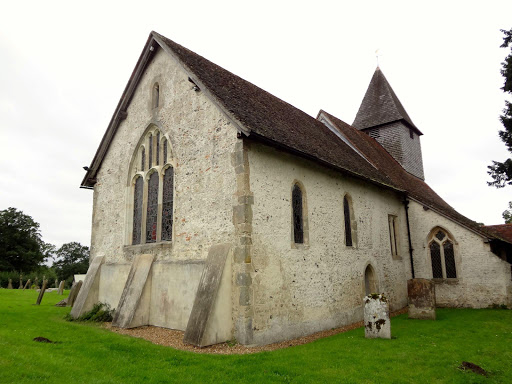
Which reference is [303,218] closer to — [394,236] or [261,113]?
[261,113]

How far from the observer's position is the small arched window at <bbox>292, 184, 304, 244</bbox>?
36.5 ft

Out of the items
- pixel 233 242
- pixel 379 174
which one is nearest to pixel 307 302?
pixel 233 242

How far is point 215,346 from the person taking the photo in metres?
8.61

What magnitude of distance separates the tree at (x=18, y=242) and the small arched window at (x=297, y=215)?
49.0 m

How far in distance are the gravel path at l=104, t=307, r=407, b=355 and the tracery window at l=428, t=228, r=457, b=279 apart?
6942 mm

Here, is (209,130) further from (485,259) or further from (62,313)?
(485,259)

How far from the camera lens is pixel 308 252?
1116 centimetres

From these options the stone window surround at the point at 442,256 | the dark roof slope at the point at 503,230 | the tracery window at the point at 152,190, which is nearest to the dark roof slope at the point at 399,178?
the stone window surround at the point at 442,256

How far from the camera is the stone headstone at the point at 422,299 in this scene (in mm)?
12969

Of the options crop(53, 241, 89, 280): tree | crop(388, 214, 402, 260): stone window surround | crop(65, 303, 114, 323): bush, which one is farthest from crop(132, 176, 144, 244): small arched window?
crop(53, 241, 89, 280): tree

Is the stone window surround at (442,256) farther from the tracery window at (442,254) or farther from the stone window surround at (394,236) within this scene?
the stone window surround at (394,236)

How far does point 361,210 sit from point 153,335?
897cm

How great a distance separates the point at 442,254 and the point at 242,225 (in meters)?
12.0

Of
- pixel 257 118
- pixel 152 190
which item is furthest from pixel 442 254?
pixel 152 190
